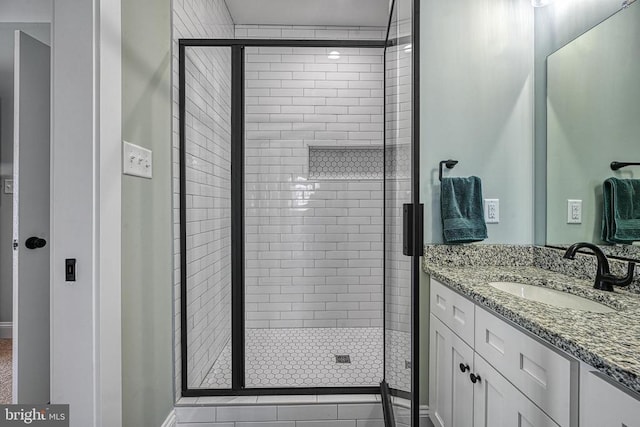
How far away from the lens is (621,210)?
1.30m

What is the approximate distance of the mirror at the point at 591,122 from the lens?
1.28m

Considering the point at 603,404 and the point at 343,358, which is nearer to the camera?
the point at 603,404

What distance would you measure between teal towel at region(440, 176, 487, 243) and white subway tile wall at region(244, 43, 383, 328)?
454 mm

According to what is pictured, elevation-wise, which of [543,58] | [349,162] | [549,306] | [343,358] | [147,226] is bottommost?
[343,358]

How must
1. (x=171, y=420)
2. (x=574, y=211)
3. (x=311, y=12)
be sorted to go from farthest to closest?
(x=311, y=12) → (x=171, y=420) → (x=574, y=211)

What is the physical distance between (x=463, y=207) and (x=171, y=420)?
5.82 feet

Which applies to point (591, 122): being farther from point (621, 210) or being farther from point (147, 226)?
point (147, 226)

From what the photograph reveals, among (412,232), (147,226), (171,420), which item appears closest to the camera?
(412,232)

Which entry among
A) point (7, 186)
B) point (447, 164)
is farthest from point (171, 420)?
point (7, 186)

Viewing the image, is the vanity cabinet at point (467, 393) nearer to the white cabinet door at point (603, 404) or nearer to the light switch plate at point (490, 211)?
the white cabinet door at point (603, 404)

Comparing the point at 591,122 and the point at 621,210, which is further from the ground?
the point at 591,122

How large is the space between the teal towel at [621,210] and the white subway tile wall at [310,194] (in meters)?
1.05

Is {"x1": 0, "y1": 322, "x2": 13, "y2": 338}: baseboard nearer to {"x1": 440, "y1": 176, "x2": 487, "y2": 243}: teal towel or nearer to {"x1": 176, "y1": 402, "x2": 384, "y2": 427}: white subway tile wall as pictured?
{"x1": 176, "y1": 402, "x2": 384, "y2": 427}: white subway tile wall

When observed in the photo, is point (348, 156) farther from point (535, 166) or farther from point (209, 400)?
point (209, 400)
